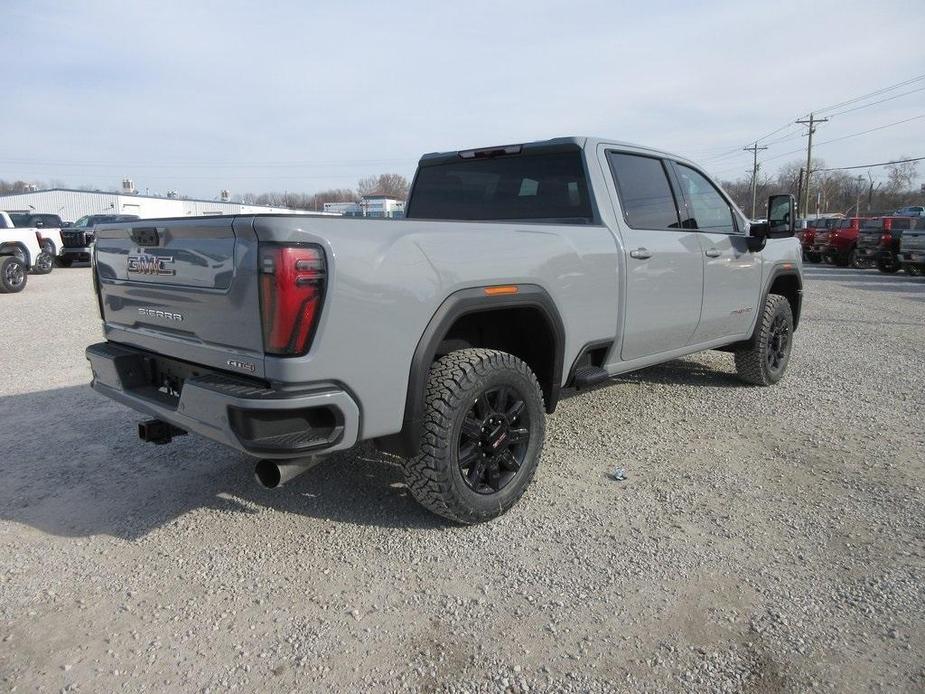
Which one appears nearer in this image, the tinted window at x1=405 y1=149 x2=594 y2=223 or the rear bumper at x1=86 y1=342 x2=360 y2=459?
the rear bumper at x1=86 y1=342 x2=360 y2=459

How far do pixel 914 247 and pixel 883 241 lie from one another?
76.8 inches

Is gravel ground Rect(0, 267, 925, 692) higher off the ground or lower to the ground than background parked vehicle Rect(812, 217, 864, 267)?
lower

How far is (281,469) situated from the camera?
266 centimetres

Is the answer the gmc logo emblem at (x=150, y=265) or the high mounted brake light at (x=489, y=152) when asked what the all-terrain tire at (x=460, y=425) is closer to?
the gmc logo emblem at (x=150, y=265)

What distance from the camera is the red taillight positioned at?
2.41 meters

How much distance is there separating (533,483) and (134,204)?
65.3m

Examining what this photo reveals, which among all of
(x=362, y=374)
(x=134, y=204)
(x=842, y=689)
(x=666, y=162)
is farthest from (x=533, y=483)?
(x=134, y=204)

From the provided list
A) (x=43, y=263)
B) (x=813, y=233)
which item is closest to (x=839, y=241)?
(x=813, y=233)

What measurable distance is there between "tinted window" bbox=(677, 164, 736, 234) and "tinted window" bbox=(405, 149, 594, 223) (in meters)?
1.08

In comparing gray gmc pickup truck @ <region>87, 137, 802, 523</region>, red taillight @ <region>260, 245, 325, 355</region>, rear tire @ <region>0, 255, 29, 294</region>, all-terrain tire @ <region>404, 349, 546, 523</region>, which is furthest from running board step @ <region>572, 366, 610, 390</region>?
rear tire @ <region>0, 255, 29, 294</region>

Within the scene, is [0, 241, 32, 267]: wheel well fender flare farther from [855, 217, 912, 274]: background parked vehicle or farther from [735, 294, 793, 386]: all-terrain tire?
[855, 217, 912, 274]: background parked vehicle

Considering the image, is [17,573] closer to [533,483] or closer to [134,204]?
[533,483]

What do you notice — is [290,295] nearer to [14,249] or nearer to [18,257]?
[18,257]

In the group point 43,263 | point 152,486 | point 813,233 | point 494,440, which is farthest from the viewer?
point 813,233
